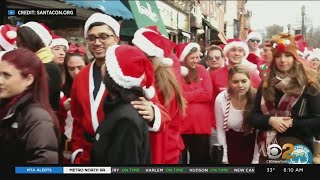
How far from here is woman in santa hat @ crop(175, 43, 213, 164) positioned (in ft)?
5.63

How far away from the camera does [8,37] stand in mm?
1638

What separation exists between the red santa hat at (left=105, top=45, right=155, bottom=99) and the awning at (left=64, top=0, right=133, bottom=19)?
0.54 feet

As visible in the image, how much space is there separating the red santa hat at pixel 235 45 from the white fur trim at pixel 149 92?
1.00ft

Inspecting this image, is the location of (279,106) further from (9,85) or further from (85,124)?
(9,85)

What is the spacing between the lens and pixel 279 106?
5.46 ft

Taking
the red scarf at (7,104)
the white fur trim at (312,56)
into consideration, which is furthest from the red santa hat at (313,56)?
the red scarf at (7,104)

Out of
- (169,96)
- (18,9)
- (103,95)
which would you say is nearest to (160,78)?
(169,96)

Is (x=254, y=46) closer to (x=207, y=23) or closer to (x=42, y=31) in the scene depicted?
(x=207, y=23)

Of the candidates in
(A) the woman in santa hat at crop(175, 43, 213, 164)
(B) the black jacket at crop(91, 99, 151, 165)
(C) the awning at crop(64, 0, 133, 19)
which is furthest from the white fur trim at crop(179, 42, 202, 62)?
(B) the black jacket at crop(91, 99, 151, 165)

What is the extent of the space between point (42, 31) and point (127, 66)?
1.16 ft

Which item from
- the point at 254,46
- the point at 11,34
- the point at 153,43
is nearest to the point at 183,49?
the point at 153,43

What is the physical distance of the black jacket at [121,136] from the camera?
1424 mm

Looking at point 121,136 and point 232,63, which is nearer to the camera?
point 121,136

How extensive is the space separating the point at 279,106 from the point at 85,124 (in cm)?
60
